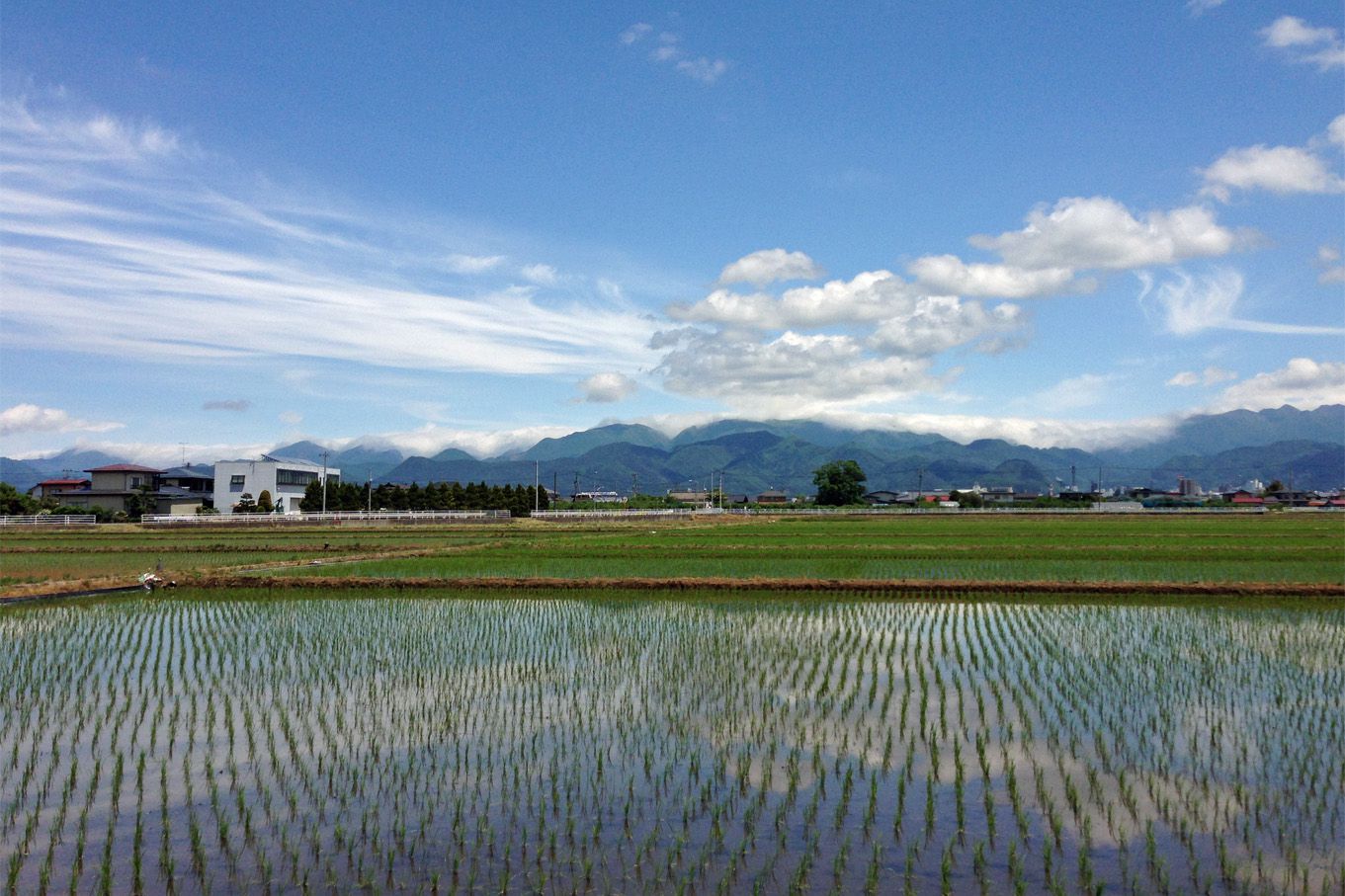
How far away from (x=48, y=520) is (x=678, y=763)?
68.1m

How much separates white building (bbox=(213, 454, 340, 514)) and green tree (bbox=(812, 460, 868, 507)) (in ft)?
226

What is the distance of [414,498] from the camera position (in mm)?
82062

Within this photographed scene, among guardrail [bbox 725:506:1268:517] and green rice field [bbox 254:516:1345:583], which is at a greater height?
green rice field [bbox 254:516:1345:583]

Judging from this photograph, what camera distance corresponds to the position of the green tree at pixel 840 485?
126125 mm

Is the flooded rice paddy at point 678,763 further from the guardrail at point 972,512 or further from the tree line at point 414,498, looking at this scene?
the guardrail at point 972,512

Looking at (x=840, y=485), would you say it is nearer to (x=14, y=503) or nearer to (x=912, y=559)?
(x=14, y=503)

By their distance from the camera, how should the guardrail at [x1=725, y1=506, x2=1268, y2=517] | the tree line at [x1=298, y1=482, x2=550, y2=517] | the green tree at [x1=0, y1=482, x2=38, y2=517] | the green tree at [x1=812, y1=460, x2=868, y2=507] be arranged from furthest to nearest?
the green tree at [x1=812, y1=460, x2=868, y2=507] < the guardrail at [x1=725, y1=506, x2=1268, y2=517] < the tree line at [x1=298, y1=482, x2=550, y2=517] < the green tree at [x1=0, y1=482, x2=38, y2=517]

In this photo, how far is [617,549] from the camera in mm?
33812

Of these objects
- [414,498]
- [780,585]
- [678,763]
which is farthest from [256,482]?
[678,763]

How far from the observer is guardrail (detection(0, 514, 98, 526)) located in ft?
197

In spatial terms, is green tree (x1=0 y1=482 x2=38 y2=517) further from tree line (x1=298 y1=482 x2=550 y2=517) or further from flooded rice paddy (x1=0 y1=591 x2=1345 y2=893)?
flooded rice paddy (x1=0 y1=591 x2=1345 y2=893)

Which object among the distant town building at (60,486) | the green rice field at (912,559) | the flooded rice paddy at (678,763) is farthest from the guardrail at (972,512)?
the flooded rice paddy at (678,763)

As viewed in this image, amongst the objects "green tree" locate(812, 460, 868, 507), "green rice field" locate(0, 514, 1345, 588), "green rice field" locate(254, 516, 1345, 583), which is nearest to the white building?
"green rice field" locate(0, 514, 1345, 588)

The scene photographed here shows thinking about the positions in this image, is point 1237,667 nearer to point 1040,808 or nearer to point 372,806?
point 1040,808
